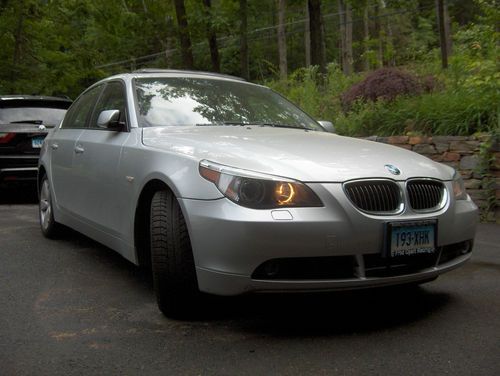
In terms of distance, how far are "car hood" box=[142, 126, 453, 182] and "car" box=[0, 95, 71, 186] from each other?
206 inches

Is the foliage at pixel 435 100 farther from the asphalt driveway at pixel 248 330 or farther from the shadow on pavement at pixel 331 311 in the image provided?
the shadow on pavement at pixel 331 311

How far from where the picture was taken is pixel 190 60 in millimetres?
14891

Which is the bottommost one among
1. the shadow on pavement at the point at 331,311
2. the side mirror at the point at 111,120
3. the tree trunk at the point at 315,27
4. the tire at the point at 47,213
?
the shadow on pavement at the point at 331,311

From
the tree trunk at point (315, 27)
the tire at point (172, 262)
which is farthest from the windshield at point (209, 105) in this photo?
the tree trunk at point (315, 27)

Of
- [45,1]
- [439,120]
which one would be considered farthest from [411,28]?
[439,120]

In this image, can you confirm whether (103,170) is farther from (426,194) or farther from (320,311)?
(426,194)

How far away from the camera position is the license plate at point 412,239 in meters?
3.29

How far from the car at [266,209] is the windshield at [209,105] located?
3 centimetres

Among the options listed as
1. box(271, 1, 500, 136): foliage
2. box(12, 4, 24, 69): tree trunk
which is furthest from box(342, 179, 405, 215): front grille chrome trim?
box(12, 4, 24, 69): tree trunk

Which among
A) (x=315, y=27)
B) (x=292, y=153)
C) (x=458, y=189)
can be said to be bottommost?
(x=458, y=189)

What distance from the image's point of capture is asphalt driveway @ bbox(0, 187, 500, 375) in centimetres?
295

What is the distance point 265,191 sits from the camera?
3236 millimetres

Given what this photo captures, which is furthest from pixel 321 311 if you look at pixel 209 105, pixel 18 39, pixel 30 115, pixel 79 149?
pixel 18 39

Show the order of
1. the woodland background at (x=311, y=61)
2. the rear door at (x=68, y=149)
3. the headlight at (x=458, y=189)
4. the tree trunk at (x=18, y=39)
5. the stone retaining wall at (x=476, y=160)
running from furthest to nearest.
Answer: the tree trunk at (x=18, y=39), the woodland background at (x=311, y=61), the stone retaining wall at (x=476, y=160), the rear door at (x=68, y=149), the headlight at (x=458, y=189)
